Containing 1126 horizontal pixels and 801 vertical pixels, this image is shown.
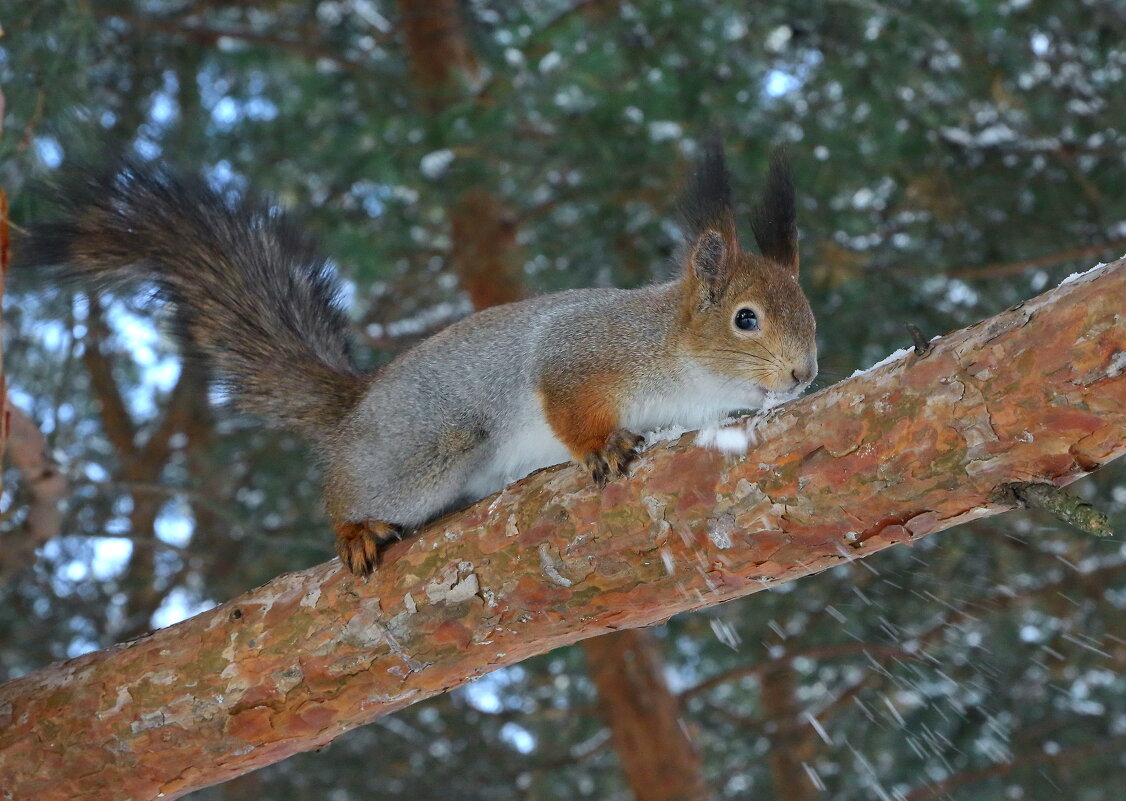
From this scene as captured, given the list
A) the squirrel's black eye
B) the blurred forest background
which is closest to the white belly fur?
the squirrel's black eye

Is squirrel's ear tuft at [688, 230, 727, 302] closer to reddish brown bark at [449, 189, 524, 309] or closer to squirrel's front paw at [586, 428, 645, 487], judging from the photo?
squirrel's front paw at [586, 428, 645, 487]

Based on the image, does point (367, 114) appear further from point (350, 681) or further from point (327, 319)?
point (350, 681)

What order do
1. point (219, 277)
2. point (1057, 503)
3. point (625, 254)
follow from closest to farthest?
point (1057, 503) < point (219, 277) < point (625, 254)

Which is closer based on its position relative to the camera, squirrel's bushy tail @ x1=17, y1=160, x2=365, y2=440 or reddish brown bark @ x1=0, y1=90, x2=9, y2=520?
reddish brown bark @ x1=0, y1=90, x2=9, y2=520

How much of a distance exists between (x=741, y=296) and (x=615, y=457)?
22.7 inches

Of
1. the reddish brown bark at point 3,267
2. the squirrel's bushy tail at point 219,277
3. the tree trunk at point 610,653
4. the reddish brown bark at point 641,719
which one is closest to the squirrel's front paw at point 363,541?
the squirrel's bushy tail at point 219,277

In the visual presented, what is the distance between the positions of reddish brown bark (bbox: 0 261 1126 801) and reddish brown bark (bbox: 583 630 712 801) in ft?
6.83

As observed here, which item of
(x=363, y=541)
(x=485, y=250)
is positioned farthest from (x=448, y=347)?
(x=485, y=250)

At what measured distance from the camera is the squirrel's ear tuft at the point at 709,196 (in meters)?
2.32

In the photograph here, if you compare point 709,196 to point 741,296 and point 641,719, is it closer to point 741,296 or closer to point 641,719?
Answer: point 741,296

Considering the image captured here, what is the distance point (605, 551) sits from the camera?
6.38 ft

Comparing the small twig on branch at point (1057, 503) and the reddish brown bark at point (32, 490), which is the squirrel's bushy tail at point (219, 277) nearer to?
the reddish brown bark at point (32, 490)

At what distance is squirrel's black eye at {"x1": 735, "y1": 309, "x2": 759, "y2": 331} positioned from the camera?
2.40 meters

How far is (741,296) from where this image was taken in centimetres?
243
